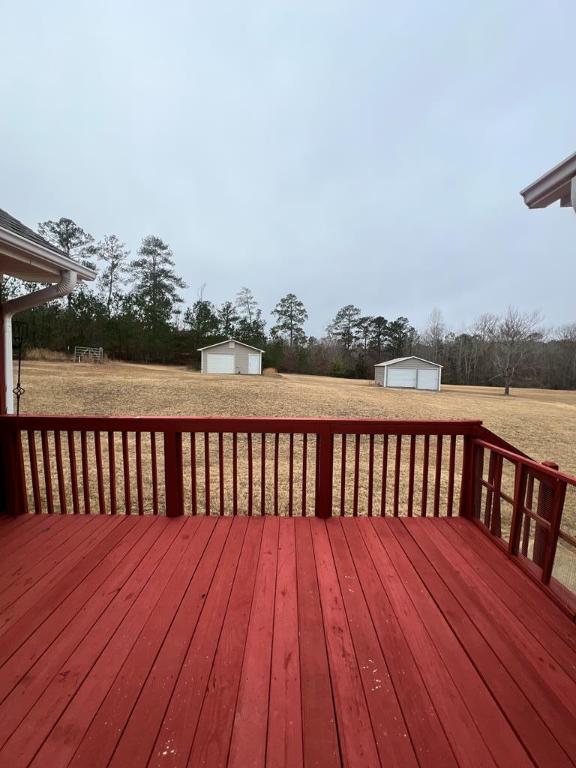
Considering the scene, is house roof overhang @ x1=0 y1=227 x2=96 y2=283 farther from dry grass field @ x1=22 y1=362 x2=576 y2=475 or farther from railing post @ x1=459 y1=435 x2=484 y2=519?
dry grass field @ x1=22 y1=362 x2=576 y2=475

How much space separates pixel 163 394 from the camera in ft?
35.8

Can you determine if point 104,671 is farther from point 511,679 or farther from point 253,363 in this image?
point 253,363

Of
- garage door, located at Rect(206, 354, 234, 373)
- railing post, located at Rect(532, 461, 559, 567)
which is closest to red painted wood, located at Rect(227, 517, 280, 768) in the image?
railing post, located at Rect(532, 461, 559, 567)

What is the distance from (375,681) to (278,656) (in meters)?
0.40

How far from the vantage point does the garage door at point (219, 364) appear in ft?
76.8

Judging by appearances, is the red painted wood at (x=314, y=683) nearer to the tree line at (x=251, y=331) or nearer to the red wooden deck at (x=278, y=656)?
the red wooden deck at (x=278, y=656)

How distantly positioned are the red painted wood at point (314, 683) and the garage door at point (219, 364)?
71.8 feet

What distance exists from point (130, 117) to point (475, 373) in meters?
20.4

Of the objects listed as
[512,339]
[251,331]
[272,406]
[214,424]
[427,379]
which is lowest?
[272,406]

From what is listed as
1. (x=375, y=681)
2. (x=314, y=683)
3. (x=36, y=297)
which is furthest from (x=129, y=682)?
(x=36, y=297)

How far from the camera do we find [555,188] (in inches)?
75.1

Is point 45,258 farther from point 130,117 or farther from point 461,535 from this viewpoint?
point 130,117

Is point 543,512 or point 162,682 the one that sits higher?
point 543,512

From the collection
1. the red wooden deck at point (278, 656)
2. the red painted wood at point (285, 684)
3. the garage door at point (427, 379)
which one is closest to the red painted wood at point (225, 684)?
the red wooden deck at point (278, 656)
